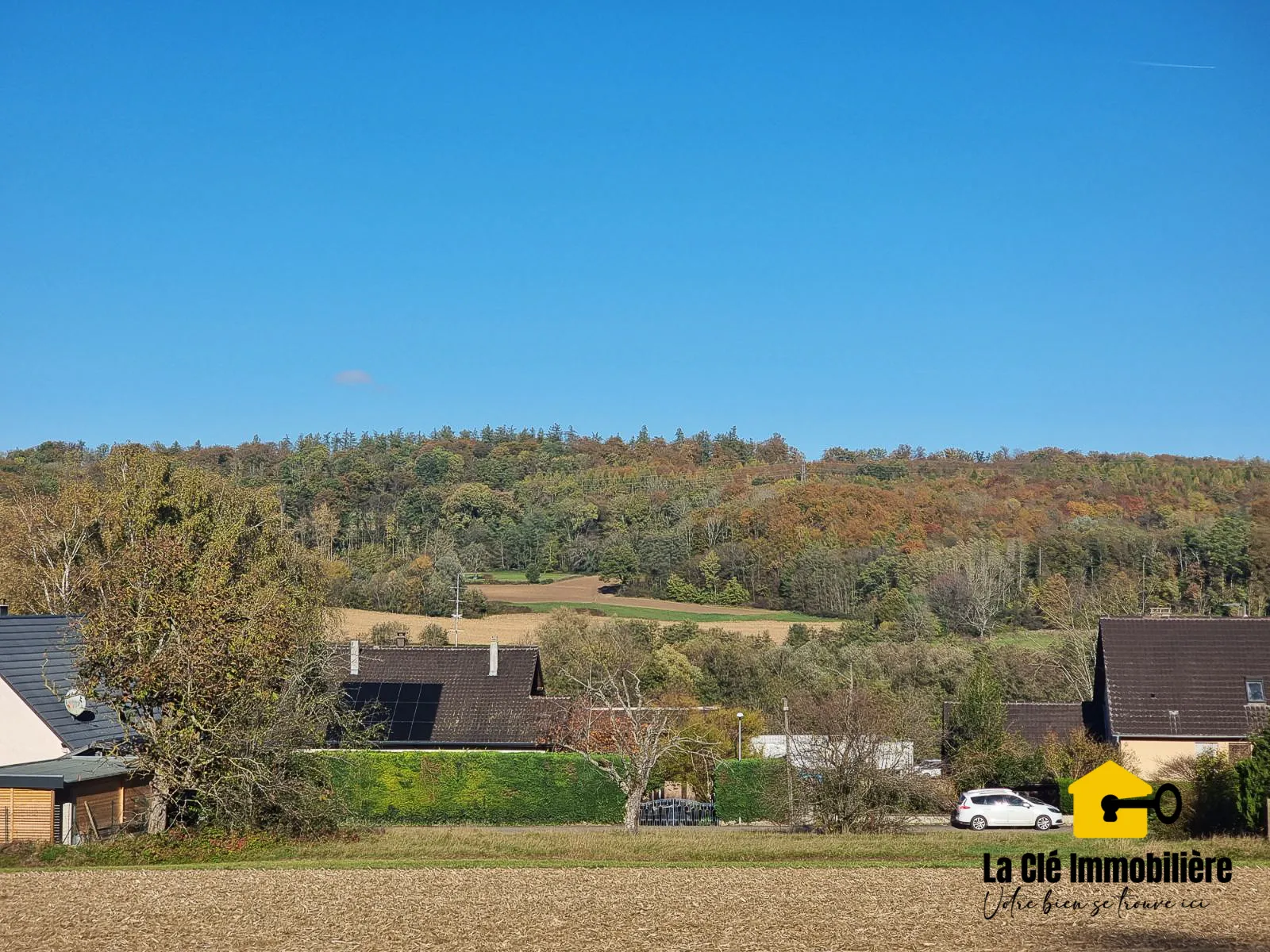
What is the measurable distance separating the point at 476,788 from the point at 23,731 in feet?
38.0

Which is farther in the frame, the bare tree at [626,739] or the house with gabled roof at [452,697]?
the house with gabled roof at [452,697]

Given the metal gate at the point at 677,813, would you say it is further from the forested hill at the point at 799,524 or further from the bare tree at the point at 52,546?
the forested hill at the point at 799,524

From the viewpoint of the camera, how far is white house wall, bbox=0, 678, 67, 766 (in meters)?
26.4

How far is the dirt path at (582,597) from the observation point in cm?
8231

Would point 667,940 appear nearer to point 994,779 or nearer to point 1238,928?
point 1238,928

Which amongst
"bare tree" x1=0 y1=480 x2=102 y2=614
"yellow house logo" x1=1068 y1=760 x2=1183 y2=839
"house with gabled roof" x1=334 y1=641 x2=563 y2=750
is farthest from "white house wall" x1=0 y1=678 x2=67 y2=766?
"yellow house logo" x1=1068 y1=760 x2=1183 y2=839

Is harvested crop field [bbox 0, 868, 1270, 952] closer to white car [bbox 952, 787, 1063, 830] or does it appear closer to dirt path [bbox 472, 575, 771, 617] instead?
white car [bbox 952, 787, 1063, 830]

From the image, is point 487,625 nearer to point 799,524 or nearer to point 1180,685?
point 799,524

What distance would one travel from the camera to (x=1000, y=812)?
3058 centimetres

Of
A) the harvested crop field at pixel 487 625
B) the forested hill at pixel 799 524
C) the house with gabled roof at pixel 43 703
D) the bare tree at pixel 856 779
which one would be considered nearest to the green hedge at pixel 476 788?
the house with gabled roof at pixel 43 703

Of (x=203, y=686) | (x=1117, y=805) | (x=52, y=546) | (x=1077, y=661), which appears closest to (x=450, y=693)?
(x=203, y=686)

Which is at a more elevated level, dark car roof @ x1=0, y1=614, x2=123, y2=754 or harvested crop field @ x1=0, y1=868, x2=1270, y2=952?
dark car roof @ x1=0, y1=614, x2=123, y2=754

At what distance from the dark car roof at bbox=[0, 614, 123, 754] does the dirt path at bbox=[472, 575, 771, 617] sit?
53941mm

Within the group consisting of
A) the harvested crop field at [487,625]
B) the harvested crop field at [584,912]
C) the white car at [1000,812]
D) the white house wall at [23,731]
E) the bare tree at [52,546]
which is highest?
the bare tree at [52,546]
